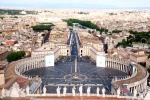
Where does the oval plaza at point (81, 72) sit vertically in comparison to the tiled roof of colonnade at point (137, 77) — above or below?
below

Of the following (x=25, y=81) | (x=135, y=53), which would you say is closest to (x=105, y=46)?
(x=135, y=53)

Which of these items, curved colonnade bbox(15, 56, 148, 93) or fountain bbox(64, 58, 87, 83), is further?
fountain bbox(64, 58, 87, 83)

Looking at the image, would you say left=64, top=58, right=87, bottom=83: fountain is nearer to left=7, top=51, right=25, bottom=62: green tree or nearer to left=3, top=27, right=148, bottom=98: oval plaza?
left=3, top=27, right=148, bottom=98: oval plaza

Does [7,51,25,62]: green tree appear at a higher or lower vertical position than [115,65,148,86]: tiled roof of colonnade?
lower

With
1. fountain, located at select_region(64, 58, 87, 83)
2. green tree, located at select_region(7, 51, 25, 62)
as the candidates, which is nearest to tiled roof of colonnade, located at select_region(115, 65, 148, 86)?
fountain, located at select_region(64, 58, 87, 83)

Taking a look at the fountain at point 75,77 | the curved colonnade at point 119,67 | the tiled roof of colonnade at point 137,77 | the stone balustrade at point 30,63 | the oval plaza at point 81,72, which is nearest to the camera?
the tiled roof of colonnade at point 137,77

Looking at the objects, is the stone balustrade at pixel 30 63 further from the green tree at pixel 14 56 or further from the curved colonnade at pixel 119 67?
the green tree at pixel 14 56

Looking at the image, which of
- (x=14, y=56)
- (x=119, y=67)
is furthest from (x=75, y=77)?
(x=14, y=56)

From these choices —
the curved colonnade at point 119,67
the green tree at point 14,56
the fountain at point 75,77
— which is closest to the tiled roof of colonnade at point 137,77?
the curved colonnade at point 119,67
